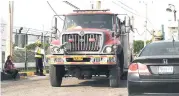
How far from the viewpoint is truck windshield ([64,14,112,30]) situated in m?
13.1

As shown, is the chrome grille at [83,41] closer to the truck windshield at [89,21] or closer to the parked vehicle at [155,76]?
the truck windshield at [89,21]

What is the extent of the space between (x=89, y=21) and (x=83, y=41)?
1.27 m

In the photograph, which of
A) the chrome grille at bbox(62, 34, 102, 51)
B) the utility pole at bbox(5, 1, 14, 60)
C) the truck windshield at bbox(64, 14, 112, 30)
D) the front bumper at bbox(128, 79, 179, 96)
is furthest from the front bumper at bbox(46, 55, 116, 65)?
the utility pole at bbox(5, 1, 14, 60)

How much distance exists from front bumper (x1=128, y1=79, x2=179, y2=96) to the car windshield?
98cm

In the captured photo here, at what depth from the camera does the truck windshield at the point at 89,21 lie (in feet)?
43.1

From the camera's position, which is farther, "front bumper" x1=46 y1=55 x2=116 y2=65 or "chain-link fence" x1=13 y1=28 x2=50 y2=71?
"chain-link fence" x1=13 y1=28 x2=50 y2=71

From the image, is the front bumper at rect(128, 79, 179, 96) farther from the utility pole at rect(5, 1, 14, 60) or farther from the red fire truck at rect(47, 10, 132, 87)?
the utility pole at rect(5, 1, 14, 60)

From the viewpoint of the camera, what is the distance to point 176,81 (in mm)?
6852

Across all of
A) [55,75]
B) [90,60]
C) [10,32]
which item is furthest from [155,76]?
[10,32]

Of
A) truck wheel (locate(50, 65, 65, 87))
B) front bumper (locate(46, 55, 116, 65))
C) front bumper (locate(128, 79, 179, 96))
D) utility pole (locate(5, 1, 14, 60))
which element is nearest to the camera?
front bumper (locate(128, 79, 179, 96))

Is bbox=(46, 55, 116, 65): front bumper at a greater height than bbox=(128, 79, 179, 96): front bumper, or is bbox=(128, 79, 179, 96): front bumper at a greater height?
bbox=(46, 55, 116, 65): front bumper

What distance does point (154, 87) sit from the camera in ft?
23.0

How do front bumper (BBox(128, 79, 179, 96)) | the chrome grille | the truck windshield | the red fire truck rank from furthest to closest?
the truck windshield, the chrome grille, the red fire truck, front bumper (BBox(128, 79, 179, 96))

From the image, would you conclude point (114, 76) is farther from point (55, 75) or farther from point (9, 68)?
point (9, 68)
